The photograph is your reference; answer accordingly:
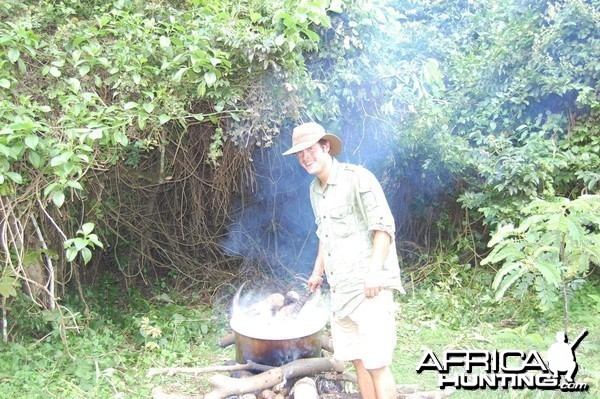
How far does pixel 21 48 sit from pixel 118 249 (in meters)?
2.88

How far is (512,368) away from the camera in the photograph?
11.0 feet

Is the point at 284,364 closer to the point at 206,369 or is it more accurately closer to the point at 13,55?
the point at 206,369

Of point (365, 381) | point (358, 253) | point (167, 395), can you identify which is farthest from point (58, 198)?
point (365, 381)

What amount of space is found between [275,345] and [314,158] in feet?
4.57

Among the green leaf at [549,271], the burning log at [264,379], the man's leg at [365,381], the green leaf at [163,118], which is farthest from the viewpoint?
the green leaf at [163,118]

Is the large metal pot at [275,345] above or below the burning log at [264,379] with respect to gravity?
above

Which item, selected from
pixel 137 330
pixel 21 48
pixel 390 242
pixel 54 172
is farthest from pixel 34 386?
pixel 390 242

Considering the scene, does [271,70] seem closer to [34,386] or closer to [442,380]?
[442,380]

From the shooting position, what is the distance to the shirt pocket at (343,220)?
3.00m

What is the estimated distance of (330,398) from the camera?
3.50 m

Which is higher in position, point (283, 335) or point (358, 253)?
point (358, 253)

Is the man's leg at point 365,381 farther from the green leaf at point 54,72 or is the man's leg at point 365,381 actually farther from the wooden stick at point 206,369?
the green leaf at point 54,72

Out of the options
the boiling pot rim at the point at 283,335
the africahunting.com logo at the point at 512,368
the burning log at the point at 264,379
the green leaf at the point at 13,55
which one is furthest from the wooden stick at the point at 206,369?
the green leaf at the point at 13,55

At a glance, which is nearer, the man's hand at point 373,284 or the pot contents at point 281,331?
the man's hand at point 373,284
